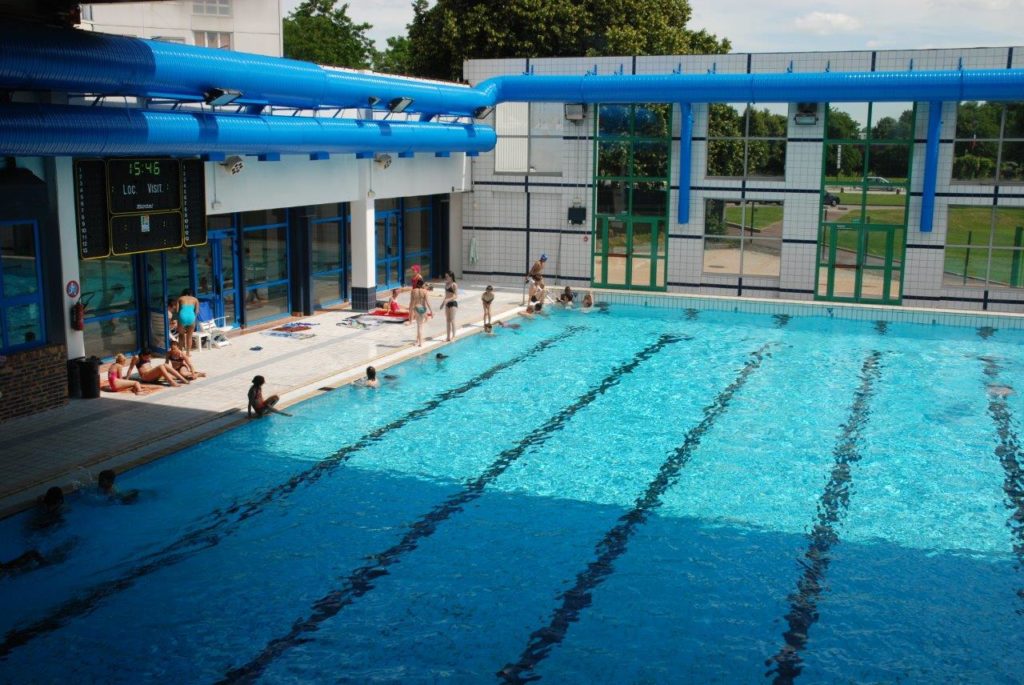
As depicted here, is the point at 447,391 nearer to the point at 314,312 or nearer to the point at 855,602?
the point at 314,312

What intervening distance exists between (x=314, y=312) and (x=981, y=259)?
1457cm

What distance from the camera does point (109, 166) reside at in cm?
1396

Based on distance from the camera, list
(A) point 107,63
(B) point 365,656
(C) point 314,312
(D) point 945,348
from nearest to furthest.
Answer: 1. (B) point 365,656
2. (A) point 107,63
3. (D) point 945,348
4. (C) point 314,312

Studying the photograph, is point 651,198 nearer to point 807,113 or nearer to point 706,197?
point 706,197

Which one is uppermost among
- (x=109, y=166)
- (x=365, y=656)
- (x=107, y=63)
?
(x=107, y=63)

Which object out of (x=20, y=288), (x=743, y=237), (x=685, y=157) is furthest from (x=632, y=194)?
(x=20, y=288)

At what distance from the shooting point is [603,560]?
9.48 meters

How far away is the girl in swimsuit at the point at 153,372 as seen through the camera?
14.7 metres

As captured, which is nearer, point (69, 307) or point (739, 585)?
point (739, 585)

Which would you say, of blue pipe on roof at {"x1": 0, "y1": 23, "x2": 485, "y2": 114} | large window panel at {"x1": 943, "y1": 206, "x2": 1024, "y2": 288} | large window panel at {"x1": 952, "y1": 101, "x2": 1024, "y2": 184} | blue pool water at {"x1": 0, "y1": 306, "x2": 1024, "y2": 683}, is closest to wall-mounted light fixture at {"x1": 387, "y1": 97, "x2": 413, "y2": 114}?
blue pipe on roof at {"x1": 0, "y1": 23, "x2": 485, "y2": 114}

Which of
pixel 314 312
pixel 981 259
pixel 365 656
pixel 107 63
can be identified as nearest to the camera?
pixel 365 656

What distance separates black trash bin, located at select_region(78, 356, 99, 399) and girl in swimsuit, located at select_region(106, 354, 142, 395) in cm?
36

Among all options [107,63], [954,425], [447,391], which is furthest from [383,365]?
[954,425]

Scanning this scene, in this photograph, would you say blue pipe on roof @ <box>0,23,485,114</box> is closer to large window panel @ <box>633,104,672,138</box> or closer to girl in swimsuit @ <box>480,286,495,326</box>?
girl in swimsuit @ <box>480,286,495,326</box>
